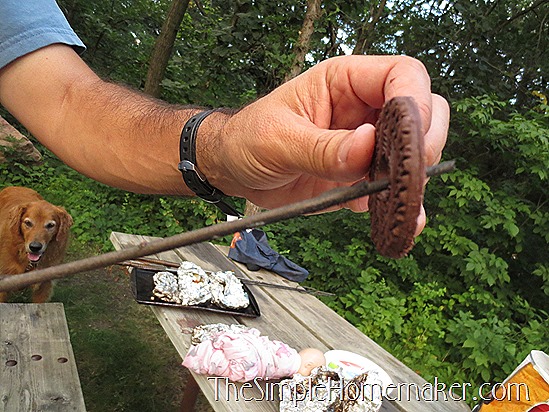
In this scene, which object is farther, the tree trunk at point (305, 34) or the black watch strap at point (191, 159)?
the tree trunk at point (305, 34)

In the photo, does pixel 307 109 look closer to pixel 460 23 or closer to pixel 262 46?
pixel 262 46

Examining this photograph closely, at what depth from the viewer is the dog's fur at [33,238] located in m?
3.57

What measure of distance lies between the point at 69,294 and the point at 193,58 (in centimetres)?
346

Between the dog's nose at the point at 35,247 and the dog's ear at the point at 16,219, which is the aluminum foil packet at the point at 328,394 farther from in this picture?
the dog's ear at the point at 16,219

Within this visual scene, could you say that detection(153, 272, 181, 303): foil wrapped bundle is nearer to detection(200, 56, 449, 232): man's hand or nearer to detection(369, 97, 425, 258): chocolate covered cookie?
detection(200, 56, 449, 232): man's hand

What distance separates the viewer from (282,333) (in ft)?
7.42

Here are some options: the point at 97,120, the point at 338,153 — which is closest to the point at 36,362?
the point at 97,120

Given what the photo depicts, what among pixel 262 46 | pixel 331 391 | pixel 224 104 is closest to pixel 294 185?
pixel 331 391

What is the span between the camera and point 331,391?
159cm

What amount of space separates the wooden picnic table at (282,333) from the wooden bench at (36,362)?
449mm

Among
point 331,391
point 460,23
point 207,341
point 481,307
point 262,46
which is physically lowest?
point 481,307

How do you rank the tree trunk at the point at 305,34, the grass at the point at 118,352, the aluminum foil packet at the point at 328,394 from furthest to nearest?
the tree trunk at the point at 305,34 → the grass at the point at 118,352 → the aluminum foil packet at the point at 328,394

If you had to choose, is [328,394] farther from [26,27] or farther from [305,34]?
[305,34]

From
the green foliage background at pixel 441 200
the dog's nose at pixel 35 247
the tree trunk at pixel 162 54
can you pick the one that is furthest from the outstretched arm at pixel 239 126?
the tree trunk at pixel 162 54
